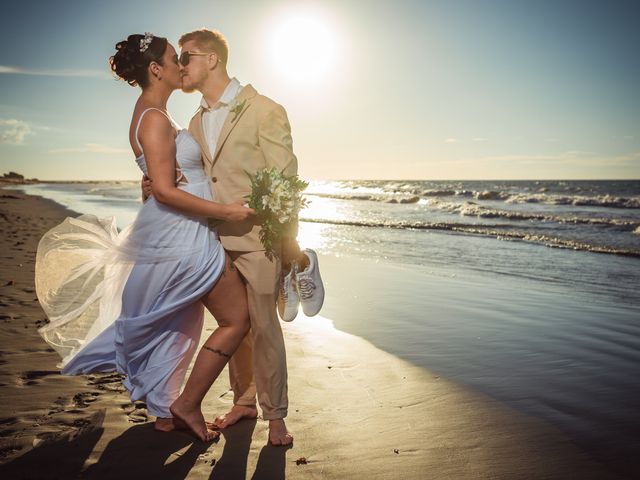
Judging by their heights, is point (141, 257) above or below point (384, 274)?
above

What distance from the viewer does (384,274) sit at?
936 cm

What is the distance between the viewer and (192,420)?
318 centimetres

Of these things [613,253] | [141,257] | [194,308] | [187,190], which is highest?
[187,190]

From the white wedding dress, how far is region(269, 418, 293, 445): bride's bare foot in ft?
2.32

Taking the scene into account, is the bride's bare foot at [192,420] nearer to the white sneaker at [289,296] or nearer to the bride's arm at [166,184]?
the white sneaker at [289,296]

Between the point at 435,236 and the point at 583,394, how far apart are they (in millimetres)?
13206

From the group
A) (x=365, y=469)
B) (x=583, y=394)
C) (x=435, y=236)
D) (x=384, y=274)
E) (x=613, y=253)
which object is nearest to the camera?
(x=365, y=469)

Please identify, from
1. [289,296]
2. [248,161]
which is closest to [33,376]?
Answer: [289,296]

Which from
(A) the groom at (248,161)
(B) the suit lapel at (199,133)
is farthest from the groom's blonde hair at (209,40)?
(B) the suit lapel at (199,133)

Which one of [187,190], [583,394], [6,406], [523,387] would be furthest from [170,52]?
[583,394]

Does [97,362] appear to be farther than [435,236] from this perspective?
No

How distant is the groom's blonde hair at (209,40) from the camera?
3248 mm

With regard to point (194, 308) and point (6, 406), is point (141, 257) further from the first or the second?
point (6, 406)

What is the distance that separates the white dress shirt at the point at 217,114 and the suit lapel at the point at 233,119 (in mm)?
71
